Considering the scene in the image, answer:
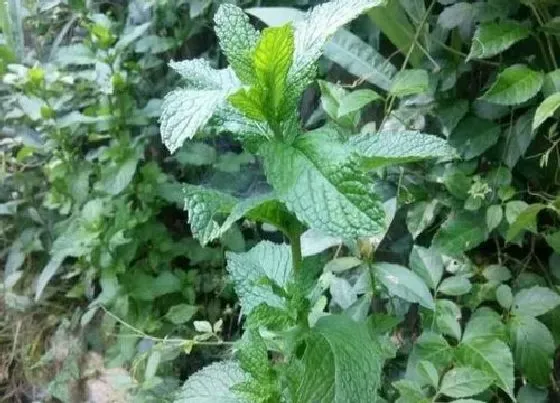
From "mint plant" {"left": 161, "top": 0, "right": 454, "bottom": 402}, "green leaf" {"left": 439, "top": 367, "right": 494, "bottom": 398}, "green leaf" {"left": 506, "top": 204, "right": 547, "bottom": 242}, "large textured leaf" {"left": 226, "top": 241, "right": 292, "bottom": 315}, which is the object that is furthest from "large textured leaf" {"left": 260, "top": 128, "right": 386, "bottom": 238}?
"green leaf" {"left": 506, "top": 204, "right": 547, "bottom": 242}

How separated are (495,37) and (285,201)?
51 centimetres

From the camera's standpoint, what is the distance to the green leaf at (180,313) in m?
1.16

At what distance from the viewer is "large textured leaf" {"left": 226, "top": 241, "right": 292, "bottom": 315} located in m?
0.58

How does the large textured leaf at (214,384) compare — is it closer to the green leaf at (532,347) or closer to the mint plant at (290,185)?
the mint plant at (290,185)

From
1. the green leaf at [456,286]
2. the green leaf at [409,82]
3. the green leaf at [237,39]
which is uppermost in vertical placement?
the green leaf at [237,39]

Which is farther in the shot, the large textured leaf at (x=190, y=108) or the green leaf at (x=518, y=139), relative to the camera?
the green leaf at (x=518, y=139)

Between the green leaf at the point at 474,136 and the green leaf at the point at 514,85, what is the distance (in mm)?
74

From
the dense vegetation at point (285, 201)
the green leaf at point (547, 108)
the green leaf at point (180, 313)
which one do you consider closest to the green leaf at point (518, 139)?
the dense vegetation at point (285, 201)

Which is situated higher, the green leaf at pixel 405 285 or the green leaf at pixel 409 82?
the green leaf at pixel 409 82

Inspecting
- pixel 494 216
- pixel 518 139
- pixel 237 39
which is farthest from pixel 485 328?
pixel 237 39

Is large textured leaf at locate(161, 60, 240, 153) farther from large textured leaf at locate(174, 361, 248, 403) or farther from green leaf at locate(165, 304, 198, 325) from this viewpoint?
green leaf at locate(165, 304, 198, 325)

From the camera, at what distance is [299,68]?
1.66 ft

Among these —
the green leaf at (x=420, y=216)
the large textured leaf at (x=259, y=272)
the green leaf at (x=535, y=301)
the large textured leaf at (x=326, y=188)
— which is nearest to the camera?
the large textured leaf at (x=326, y=188)

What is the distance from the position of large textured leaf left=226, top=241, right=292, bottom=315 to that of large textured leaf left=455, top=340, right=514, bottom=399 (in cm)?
28
